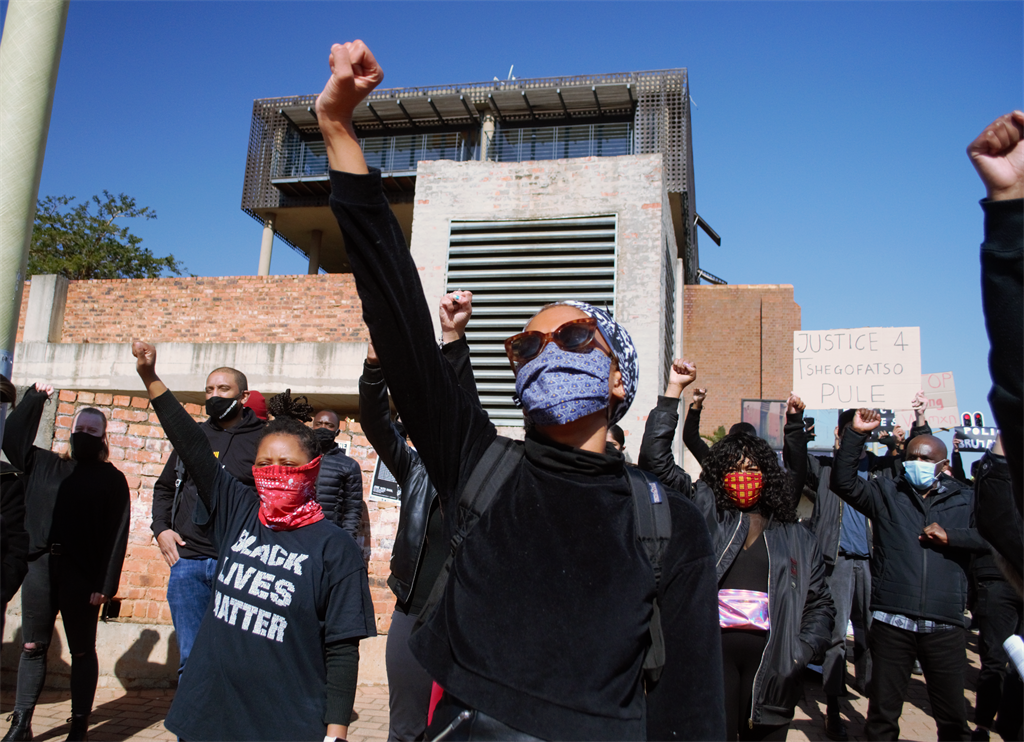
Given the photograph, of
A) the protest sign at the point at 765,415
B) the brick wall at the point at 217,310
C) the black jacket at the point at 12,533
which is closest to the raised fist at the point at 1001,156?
the black jacket at the point at 12,533

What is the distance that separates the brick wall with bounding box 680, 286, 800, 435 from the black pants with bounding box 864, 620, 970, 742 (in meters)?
18.8

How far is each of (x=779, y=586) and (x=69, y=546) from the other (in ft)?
15.7

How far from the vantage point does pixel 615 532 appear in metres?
1.76

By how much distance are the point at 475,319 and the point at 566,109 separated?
15.1m

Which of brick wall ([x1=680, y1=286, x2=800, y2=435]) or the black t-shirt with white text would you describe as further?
brick wall ([x1=680, y1=286, x2=800, y2=435])

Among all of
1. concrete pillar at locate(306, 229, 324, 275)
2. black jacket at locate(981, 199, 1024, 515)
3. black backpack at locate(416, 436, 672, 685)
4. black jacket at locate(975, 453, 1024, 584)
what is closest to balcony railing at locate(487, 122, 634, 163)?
concrete pillar at locate(306, 229, 324, 275)

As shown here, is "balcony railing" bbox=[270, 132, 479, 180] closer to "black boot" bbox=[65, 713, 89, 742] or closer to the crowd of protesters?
the crowd of protesters

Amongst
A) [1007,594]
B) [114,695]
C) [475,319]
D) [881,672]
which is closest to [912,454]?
[881,672]

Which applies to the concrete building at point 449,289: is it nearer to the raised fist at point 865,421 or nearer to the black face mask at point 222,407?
the black face mask at point 222,407

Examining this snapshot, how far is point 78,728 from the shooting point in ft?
16.9

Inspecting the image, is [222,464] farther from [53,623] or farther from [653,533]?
[653,533]

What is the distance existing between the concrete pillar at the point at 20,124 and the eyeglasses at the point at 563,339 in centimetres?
368

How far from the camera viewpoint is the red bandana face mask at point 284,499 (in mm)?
3174

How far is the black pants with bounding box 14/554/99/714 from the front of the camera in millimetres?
5219
